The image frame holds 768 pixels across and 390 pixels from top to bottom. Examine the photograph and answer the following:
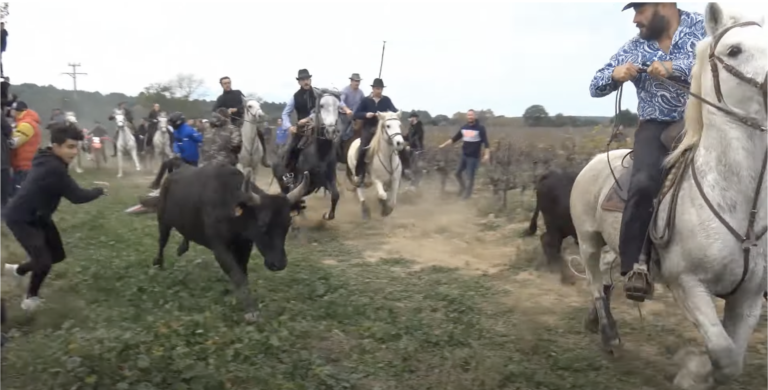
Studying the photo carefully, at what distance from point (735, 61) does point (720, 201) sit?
0.81 metres

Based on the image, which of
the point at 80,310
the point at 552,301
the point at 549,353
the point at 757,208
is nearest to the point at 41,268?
the point at 80,310

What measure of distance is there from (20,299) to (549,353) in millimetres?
5066

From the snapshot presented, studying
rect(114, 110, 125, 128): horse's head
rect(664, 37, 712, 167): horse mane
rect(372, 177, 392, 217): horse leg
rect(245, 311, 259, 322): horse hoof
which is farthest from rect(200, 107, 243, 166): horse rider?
rect(114, 110, 125, 128): horse's head

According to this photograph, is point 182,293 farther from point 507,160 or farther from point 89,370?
point 507,160

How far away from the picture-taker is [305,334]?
225 inches

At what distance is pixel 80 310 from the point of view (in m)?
6.10

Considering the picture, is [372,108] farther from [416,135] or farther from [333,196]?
[416,135]

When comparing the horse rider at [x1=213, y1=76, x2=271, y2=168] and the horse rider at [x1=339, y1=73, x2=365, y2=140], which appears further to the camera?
the horse rider at [x1=339, y1=73, x2=365, y2=140]

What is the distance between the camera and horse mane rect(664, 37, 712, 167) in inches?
159

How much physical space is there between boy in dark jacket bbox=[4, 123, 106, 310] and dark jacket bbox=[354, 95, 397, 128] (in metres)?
7.31

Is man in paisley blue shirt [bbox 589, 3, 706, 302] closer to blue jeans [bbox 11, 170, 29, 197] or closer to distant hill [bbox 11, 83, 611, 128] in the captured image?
blue jeans [bbox 11, 170, 29, 197]

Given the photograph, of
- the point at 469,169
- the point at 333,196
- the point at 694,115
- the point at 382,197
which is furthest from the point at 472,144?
the point at 694,115

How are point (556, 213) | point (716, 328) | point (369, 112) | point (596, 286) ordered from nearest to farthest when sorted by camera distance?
point (716, 328)
point (596, 286)
point (556, 213)
point (369, 112)

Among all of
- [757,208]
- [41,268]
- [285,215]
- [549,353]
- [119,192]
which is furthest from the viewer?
[119,192]
